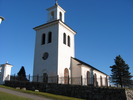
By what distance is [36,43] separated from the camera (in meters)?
27.3

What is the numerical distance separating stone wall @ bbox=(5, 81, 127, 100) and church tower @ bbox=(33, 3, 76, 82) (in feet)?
11.1

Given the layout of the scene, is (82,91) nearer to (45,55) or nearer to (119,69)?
(45,55)

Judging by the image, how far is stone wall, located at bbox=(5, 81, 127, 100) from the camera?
51.0 ft

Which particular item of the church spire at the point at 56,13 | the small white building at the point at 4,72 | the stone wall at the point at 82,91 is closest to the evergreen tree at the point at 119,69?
the church spire at the point at 56,13

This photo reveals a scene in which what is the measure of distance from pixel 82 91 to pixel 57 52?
27.0 feet

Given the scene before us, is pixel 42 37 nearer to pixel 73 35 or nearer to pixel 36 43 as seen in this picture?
pixel 36 43

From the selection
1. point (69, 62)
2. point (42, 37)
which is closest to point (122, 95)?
point (69, 62)

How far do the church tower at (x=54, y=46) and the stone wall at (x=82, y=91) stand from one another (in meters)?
3.38

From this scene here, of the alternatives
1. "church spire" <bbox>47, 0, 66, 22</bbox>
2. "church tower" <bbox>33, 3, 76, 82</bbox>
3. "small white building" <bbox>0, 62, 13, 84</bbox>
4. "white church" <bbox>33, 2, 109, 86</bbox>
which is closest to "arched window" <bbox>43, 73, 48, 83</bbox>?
"white church" <bbox>33, 2, 109, 86</bbox>

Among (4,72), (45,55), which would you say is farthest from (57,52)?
(4,72)

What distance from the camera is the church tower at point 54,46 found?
23.8 meters

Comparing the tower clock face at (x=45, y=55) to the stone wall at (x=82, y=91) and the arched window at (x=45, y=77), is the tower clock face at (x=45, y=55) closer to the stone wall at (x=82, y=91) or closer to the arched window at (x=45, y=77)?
the arched window at (x=45, y=77)

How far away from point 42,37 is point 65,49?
4543 mm

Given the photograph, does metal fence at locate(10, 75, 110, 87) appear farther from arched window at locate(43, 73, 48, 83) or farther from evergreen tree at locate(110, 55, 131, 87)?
evergreen tree at locate(110, 55, 131, 87)
